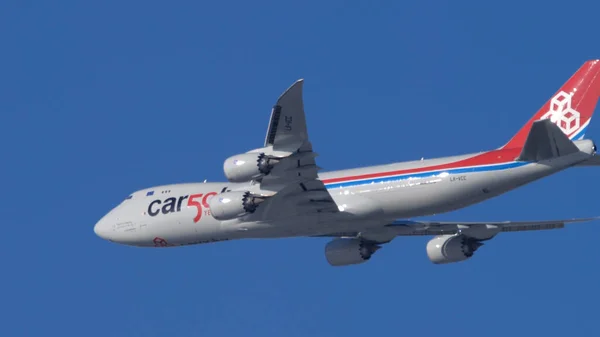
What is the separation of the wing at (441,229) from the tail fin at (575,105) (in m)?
6.56

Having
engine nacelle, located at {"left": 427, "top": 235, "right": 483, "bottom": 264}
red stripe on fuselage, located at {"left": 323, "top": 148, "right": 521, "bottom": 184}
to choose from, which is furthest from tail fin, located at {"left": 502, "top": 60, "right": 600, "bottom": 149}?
engine nacelle, located at {"left": 427, "top": 235, "right": 483, "bottom": 264}

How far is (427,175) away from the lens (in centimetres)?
5316

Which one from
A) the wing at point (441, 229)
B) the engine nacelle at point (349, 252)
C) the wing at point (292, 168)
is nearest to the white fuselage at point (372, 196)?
the wing at point (292, 168)

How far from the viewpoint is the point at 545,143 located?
49844mm

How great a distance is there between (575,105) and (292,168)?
12.5 metres

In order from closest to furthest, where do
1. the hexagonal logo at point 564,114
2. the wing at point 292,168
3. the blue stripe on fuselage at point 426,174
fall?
1. the wing at point 292,168
2. the blue stripe on fuselage at point 426,174
3. the hexagonal logo at point 564,114

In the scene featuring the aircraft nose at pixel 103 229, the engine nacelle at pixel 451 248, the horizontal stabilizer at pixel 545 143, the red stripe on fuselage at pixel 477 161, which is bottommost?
the engine nacelle at pixel 451 248

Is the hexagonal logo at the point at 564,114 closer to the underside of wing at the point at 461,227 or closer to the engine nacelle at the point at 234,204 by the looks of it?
the underside of wing at the point at 461,227

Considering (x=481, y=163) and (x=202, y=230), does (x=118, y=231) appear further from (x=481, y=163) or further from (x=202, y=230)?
(x=481, y=163)

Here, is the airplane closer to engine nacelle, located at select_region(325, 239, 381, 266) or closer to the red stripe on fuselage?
the red stripe on fuselage

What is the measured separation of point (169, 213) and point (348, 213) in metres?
8.93

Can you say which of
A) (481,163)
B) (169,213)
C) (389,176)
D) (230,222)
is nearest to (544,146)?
(481,163)

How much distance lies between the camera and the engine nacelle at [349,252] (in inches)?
2392

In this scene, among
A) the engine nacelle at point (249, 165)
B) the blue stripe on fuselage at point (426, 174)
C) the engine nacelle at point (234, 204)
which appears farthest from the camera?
the engine nacelle at point (234, 204)
